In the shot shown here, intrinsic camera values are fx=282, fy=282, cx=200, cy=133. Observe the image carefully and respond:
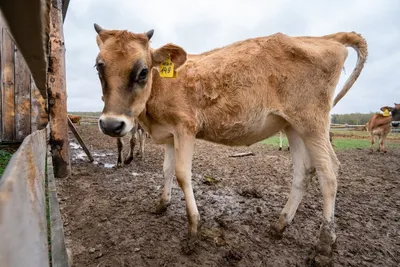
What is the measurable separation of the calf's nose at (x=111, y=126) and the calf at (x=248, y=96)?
0.35 metres

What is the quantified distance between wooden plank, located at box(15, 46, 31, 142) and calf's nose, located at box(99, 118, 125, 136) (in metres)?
4.89

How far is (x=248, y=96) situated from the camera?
354 cm

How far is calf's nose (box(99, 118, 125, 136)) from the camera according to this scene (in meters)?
2.81

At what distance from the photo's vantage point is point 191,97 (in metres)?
3.57

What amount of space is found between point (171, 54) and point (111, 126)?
1.25 meters

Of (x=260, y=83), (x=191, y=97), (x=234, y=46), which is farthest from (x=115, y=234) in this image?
(x=234, y=46)

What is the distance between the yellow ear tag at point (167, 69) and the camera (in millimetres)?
3473

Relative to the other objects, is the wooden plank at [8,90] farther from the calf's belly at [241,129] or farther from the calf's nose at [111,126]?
the calf's belly at [241,129]

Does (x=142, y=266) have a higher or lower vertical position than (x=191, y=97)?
→ lower

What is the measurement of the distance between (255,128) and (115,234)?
2.14m

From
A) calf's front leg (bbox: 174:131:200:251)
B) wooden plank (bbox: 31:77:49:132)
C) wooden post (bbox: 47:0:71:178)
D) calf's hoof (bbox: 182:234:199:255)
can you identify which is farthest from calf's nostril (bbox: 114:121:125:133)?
wooden plank (bbox: 31:77:49:132)

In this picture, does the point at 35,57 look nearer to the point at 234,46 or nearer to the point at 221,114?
the point at 221,114

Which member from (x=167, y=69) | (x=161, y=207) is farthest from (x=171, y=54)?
(x=161, y=207)

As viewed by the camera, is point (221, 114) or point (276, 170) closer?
point (221, 114)
